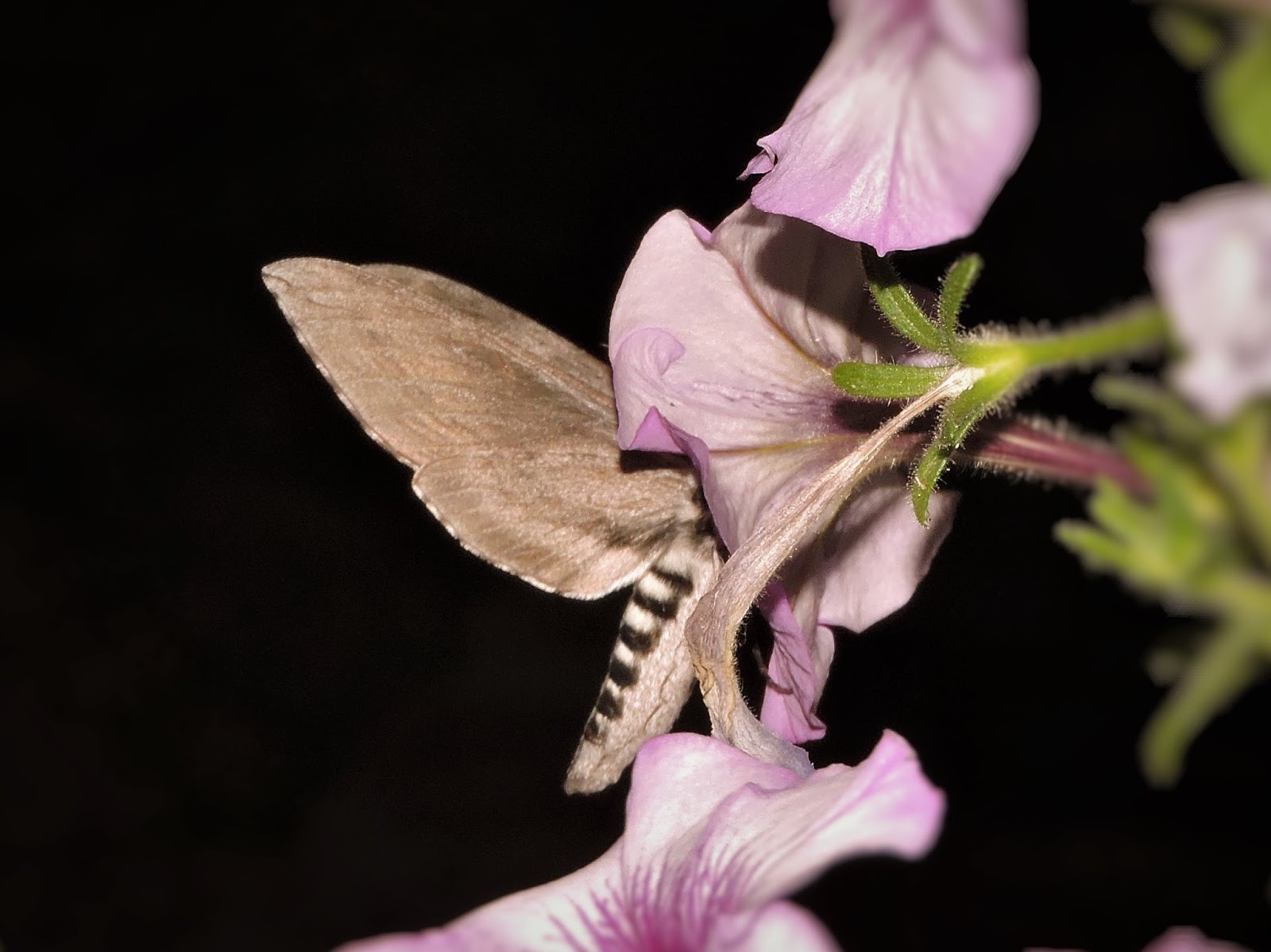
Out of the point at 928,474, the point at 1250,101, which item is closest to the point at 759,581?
the point at 928,474

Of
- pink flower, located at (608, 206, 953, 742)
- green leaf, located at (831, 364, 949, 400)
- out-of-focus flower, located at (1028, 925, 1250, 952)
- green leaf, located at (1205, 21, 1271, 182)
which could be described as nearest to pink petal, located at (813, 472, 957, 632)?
pink flower, located at (608, 206, 953, 742)

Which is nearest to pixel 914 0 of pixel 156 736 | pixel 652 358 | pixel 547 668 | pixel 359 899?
pixel 652 358

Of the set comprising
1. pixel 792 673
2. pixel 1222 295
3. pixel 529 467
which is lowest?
pixel 792 673

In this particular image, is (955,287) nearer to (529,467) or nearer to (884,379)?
(884,379)

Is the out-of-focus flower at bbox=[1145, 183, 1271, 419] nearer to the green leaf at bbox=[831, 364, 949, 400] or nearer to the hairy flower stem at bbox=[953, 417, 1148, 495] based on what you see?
the hairy flower stem at bbox=[953, 417, 1148, 495]

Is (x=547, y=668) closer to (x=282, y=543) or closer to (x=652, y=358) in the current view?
(x=282, y=543)

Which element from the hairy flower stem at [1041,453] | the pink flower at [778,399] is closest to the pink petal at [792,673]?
the pink flower at [778,399]
